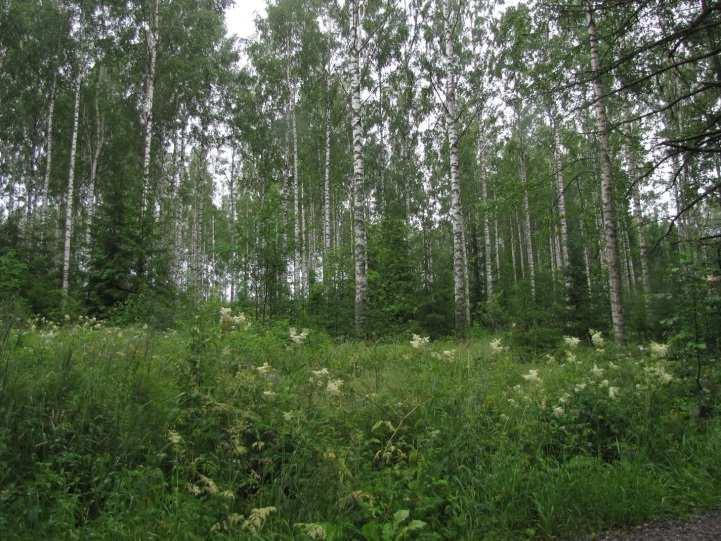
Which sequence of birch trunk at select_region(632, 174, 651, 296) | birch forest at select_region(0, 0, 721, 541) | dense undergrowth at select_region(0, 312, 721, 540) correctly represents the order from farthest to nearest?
birch trunk at select_region(632, 174, 651, 296) < birch forest at select_region(0, 0, 721, 541) < dense undergrowth at select_region(0, 312, 721, 540)

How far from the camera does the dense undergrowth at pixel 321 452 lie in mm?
2650

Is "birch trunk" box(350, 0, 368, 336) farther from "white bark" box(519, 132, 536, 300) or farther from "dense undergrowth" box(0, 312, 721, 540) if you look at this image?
"dense undergrowth" box(0, 312, 721, 540)

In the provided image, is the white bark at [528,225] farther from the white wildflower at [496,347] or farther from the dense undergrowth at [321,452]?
the dense undergrowth at [321,452]

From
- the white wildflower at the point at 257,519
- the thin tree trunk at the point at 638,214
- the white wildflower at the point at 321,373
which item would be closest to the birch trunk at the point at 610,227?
the thin tree trunk at the point at 638,214

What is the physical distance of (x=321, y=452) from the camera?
3.20m

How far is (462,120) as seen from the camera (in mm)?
19094

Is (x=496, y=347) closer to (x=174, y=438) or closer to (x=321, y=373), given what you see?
(x=321, y=373)

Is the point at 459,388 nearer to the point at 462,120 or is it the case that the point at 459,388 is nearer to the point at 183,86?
the point at 462,120

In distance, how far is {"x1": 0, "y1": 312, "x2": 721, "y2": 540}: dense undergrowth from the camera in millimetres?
2650

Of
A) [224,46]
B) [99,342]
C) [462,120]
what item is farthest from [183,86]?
[99,342]

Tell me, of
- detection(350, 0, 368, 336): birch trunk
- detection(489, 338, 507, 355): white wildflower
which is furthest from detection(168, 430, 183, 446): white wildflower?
detection(350, 0, 368, 336): birch trunk

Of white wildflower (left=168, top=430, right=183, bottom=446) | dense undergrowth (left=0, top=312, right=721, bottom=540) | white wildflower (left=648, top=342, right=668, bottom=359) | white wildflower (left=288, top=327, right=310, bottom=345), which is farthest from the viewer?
white wildflower (left=288, top=327, right=310, bottom=345)

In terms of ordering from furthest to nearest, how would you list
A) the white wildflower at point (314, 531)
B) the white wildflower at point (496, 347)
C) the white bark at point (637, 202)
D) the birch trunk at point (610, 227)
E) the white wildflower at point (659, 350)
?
the birch trunk at point (610, 227), the white wildflower at point (496, 347), the white wildflower at point (659, 350), the white bark at point (637, 202), the white wildflower at point (314, 531)

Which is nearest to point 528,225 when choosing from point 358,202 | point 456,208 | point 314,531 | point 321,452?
point 456,208
